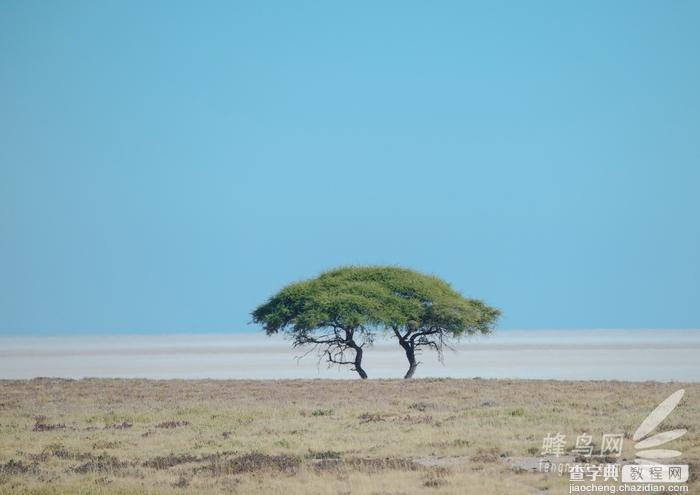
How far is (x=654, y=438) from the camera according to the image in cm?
2695

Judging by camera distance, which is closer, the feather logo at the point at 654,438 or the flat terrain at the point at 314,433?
the flat terrain at the point at 314,433

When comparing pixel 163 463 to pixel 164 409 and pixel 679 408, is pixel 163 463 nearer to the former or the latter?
pixel 164 409

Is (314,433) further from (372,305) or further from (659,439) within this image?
(372,305)

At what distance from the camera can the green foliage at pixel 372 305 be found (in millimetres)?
52375

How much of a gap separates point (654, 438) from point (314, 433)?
32.4 feet

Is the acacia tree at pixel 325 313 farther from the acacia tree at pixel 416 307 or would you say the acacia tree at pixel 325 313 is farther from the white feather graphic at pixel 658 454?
the white feather graphic at pixel 658 454

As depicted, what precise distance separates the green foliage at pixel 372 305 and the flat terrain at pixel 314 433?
4.35 meters

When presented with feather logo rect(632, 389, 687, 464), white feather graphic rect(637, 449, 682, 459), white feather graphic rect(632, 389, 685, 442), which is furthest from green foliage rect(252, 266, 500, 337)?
white feather graphic rect(637, 449, 682, 459)

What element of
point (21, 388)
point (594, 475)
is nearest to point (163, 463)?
point (594, 475)

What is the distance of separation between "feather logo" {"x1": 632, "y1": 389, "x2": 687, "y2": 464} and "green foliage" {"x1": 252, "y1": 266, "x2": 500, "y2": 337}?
19.1 meters

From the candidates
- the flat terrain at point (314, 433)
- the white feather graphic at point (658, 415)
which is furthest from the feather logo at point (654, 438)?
the flat terrain at point (314, 433)

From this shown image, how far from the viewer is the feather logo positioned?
24.0m

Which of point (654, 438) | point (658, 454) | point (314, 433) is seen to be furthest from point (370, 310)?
point (658, 454)

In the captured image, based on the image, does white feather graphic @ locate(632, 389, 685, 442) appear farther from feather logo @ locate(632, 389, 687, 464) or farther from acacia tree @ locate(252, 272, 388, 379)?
acacia tree @ locate(252, 272, 388, 379)
